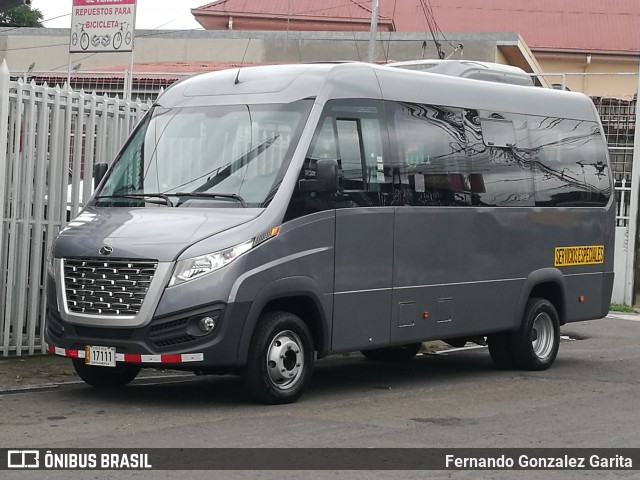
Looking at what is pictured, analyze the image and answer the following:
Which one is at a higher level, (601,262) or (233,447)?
(601,262)

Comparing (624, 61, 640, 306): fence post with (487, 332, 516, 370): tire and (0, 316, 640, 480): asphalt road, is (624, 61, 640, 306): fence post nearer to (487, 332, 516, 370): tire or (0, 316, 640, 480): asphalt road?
(0, 316, 640, 480): asphalt road

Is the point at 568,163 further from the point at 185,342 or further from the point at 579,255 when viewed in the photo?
the point at 185,342

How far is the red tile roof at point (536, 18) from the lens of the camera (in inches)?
2003

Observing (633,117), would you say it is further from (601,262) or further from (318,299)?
(318,299)

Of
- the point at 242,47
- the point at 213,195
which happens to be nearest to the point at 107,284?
the point at 213,195

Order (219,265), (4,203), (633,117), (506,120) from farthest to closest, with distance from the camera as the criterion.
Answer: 1. (633,117)
2. (506,120)
3. (4,203)
4. (219,265)

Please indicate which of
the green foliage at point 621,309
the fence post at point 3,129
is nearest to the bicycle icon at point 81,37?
the fence post at point 3,129

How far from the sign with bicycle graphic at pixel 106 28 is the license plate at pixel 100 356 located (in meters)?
9.88

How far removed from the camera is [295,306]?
10961 mm

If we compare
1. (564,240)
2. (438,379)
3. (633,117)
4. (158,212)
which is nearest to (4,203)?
(158,212)

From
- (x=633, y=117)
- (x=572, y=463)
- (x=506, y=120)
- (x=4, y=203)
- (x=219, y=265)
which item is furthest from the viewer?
(x=633, y=117)

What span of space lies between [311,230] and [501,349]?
3749 mm

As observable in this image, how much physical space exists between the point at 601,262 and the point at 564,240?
92cm

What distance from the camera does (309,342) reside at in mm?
10820
